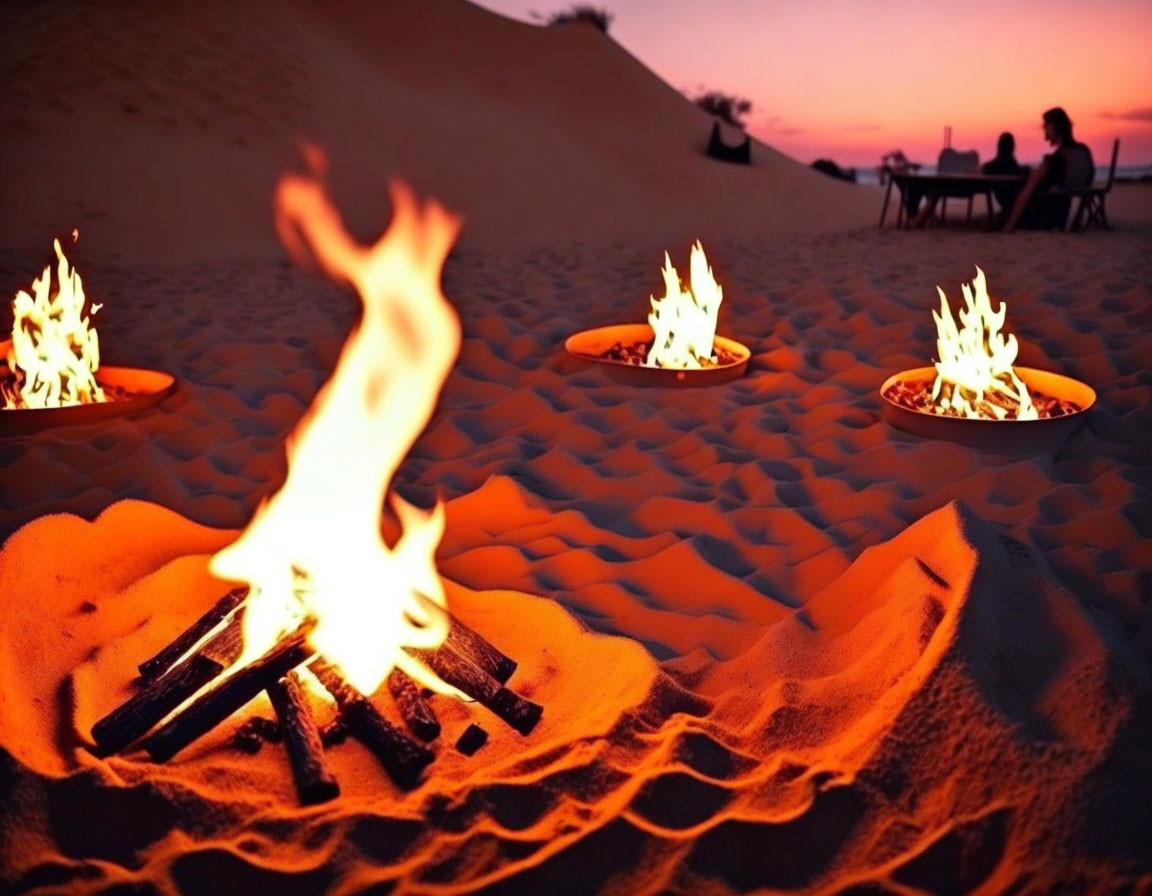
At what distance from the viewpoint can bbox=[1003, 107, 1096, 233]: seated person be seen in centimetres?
994

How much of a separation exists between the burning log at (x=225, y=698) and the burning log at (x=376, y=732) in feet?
0.31

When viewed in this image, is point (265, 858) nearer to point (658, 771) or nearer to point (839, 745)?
point (658, 771)

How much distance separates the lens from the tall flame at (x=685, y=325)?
196 inches

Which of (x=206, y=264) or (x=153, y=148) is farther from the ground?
(x=153, y=148)

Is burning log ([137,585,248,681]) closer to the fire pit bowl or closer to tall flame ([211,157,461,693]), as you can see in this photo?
tall flame ([211,157,461,693])

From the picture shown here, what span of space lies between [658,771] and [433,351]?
10.7 feet

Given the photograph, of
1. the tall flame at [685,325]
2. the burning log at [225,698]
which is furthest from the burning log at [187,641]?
the tall flame at [685,325]

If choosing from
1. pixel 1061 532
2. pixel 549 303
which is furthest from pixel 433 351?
pixel 1061 532

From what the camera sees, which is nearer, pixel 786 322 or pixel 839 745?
pixel 839 745

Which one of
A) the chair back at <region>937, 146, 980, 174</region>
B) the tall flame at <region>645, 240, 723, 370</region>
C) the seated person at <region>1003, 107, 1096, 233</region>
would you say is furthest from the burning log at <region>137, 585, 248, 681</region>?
the chair back at <region>937, 146, 980, 174</region>

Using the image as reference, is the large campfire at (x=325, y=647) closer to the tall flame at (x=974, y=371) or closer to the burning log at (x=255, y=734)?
the burning log at (x=255, y=734)

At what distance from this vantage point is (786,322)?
574 centimetres

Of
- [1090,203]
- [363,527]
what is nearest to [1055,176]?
[1090,203]

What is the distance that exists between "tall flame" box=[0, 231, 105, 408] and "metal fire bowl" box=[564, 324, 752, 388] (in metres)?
2.34
